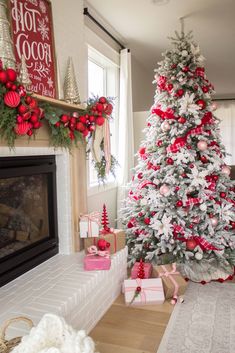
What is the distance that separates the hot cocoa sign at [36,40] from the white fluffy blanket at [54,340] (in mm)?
1533

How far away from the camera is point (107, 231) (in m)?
2.70

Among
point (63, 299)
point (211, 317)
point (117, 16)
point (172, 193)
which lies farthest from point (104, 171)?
point (117, 16)

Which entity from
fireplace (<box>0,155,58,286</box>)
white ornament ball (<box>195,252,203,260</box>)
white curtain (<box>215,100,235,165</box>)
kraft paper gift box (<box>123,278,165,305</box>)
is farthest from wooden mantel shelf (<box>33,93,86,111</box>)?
white curtain (<box>215,100,235,165</box>)

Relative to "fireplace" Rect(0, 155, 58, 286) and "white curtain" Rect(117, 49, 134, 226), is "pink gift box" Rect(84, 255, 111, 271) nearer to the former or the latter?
"fireplace" Rect(0, 155, 58, 286)

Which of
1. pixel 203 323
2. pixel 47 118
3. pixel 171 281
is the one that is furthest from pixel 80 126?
pixel 203 323

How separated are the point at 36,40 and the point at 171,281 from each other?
2097 millimetres

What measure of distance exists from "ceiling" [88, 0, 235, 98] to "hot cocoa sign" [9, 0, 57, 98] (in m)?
0.94

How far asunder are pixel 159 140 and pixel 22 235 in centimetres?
159

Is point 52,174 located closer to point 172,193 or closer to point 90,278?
point 90,278

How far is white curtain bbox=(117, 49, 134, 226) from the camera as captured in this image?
394cm

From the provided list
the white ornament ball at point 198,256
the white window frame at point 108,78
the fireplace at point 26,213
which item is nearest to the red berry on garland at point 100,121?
the fireplace at point 26,213

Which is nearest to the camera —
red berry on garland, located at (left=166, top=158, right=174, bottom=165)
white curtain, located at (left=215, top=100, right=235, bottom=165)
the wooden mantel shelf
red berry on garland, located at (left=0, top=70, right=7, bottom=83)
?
red berry on garland, located at (left=0, top=70, right=7, bottom=83)

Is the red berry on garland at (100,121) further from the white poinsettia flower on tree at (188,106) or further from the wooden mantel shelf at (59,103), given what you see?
the white poinsettia flower on tree at (188,106)

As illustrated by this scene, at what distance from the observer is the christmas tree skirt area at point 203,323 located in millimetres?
1914
